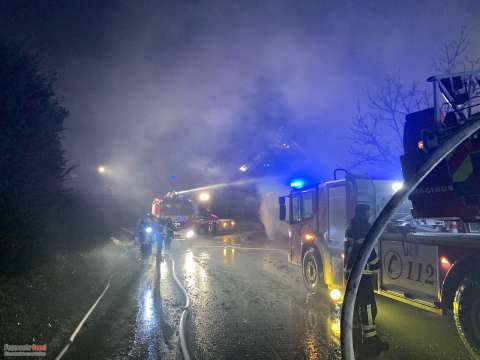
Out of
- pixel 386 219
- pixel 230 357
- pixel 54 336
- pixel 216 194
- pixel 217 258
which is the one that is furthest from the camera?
pixel 216 194

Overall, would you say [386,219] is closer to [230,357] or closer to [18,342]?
[230,357]

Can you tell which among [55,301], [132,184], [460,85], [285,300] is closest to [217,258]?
[285,300]

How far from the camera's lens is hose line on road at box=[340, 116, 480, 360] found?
78.5 inches

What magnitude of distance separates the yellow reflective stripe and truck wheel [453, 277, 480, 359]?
A: 118cm

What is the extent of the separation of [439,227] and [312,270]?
2924 mm

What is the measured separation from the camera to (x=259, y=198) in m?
36.2

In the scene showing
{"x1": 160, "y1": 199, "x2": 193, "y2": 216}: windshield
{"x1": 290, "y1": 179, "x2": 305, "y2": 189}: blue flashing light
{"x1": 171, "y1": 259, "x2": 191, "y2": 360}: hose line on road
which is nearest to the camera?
{"x1": 171, "y1": 259, "x2": 191, "y2": 360}: hose line on road

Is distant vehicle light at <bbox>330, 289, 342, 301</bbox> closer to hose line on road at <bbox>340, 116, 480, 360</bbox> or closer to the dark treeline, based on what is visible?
hose line on road at <bbox>340, 116, 480, 360</bbox>

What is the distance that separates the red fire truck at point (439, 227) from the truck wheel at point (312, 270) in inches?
17.9

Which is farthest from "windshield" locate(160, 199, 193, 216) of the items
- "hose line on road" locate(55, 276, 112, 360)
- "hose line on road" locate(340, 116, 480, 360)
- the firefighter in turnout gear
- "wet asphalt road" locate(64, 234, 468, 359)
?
"hose line on road" locate(340, 116, 480, 360)

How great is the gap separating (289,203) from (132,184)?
4616cm

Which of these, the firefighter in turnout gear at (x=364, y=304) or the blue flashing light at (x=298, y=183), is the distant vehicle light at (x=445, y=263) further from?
the blue flashing light at (x=298, y=183)

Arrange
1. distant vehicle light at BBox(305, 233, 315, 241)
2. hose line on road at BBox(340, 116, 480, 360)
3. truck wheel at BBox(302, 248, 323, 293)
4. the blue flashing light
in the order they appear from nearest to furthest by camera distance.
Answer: hose line on road at BBox(340, 116, 480, 360) < truck wheel at BBox(302, 248, 323, 293) < distant vehicle light at BBox(305, 233, 315, 241) < the blue flashing light

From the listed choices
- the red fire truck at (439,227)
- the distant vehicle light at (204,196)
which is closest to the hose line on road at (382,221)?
the red fire truck at (439,227)
